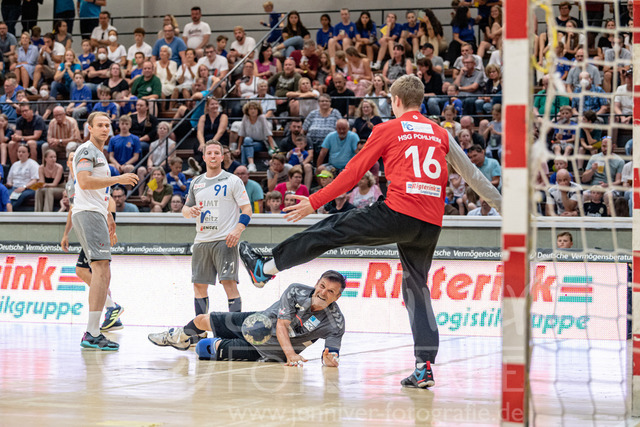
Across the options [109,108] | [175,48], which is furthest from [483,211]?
[175,48]

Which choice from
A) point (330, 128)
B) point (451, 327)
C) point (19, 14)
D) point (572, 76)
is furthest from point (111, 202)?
point (19, 14)

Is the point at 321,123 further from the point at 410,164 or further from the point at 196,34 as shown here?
the point at 410,164

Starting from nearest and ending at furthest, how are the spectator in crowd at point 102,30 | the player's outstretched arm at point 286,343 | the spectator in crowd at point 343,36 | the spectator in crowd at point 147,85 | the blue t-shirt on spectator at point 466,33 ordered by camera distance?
the player's outstretched arm at point 286,343 → the spectator in crowd at point 147,85 → the blue t-shirt on spectator at point 466,33 → the spectator in crowd at point 343,36 → the spectator in crowd at point 102,30

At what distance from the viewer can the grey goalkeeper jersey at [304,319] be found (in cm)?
707

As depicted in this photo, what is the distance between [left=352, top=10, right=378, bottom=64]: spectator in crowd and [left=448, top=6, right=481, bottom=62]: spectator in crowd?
5.37 feet

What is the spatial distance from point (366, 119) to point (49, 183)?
592 centimetres

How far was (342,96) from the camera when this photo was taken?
15.6 m

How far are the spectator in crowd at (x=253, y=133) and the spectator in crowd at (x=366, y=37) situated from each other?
3052mm

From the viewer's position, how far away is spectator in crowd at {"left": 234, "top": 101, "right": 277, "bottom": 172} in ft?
49.4

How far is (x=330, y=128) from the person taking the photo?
14742 mm

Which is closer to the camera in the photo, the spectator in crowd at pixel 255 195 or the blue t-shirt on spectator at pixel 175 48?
the spectator in crowd at pixel 255 195

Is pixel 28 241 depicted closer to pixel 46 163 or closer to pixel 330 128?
pixel 46 163

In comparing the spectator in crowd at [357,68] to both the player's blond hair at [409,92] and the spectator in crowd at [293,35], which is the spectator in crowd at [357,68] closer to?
the spectator in crowd at [293,35]

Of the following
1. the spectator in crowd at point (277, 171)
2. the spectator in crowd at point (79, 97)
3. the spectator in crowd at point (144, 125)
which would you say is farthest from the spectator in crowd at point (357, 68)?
the spectator in crowd at point (79, 97)
